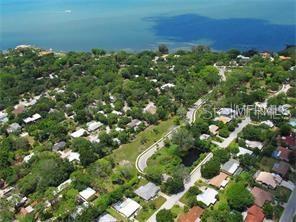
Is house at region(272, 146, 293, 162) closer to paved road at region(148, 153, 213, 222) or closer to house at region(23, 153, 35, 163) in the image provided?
paved road at region(148, 153, 213, 222)

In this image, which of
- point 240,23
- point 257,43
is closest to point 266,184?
point 257,43

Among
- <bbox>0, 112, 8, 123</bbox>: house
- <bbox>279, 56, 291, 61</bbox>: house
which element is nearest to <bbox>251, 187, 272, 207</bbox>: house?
<bbox>0, 112, 8, 123</bbox>: house

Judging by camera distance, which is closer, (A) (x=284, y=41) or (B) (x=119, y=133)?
(B) (x=119, y=133)

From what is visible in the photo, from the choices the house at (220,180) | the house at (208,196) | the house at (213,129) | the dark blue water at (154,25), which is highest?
the dark blue water at (154,25)

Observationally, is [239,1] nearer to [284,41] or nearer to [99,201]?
[284,41]

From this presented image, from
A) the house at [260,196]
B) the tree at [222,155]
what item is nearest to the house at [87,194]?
the tree at [222,155]

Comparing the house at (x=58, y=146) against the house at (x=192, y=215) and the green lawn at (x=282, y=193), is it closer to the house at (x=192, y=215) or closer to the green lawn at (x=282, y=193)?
the house at (x=192, y=215)
